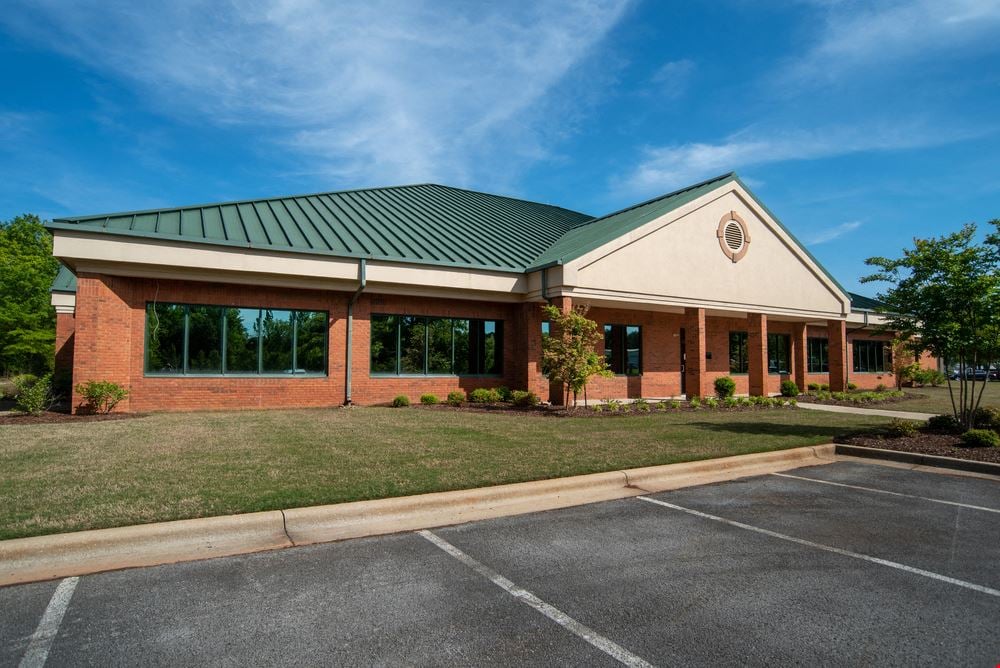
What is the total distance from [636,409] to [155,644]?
13824mm

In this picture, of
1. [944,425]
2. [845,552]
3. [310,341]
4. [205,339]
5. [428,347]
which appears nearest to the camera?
Result: [845,552]

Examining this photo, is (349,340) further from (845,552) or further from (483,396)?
(845,552)

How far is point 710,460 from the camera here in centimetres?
836

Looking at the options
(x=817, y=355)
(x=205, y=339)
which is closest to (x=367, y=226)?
(x=205, y=339)

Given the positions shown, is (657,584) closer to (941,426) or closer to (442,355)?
(941,426)

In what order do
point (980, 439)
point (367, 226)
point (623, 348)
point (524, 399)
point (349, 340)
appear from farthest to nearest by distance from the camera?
point (623, 348)
point (367, 226)
point (524, 399)
point (349, 340)
point (980, 439)

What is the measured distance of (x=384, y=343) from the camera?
16.7m

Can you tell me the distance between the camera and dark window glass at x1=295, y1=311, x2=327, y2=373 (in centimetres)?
1563

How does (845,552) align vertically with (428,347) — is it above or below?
below

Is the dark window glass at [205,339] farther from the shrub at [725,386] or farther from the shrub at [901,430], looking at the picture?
the shrub at [725,386]

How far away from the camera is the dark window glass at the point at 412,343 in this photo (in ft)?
55.6

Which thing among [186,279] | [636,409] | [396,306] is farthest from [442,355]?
[186,279]

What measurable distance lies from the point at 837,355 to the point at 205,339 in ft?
79.1

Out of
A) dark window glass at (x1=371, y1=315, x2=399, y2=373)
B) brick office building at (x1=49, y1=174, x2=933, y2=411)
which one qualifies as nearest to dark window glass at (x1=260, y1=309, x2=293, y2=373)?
brick office building at (x1=49, y1=174, x2=933, y2=411)
